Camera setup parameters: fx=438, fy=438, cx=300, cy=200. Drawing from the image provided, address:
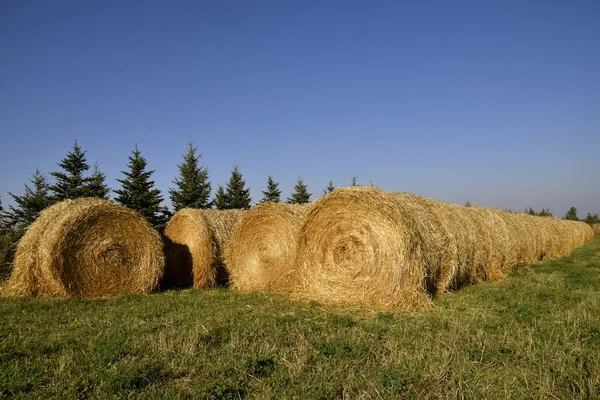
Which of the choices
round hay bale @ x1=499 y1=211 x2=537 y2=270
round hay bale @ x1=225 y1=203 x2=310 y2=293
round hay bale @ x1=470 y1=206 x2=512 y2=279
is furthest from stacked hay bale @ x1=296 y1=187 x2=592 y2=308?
round hay bale @ x1=499 y1=211 x2=537 y2=270

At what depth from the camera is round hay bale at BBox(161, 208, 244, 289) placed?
13.7m

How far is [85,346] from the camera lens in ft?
19.4

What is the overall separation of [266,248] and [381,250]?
164 inches

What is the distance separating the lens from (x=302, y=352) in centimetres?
542

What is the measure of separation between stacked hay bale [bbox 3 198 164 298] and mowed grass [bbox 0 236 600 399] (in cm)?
183

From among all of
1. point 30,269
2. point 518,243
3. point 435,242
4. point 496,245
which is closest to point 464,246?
point 435,242

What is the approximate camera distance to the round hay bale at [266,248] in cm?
1234

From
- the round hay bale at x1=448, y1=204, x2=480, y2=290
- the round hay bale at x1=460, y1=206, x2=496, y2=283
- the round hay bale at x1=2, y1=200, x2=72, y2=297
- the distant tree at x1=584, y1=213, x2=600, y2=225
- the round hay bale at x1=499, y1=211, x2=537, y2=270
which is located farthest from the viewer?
the distant tree at x1=584, y1=213, x2=600, y2=225

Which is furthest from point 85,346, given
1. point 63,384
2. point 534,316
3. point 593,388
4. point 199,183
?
point 199,183

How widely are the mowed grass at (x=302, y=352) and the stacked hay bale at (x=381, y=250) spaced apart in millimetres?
918

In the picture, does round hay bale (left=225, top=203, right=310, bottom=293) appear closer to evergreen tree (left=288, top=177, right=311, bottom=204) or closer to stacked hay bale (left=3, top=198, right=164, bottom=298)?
stacked hay bale (left=3, top=198, right=164, bottom=298)

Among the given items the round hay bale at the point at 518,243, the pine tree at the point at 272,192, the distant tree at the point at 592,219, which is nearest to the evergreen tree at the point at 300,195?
the pine tree at the point at 272,192

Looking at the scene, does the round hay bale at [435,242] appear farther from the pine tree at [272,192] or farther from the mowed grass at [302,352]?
the pine tree at [272,192]

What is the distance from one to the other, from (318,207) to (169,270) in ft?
22.2
